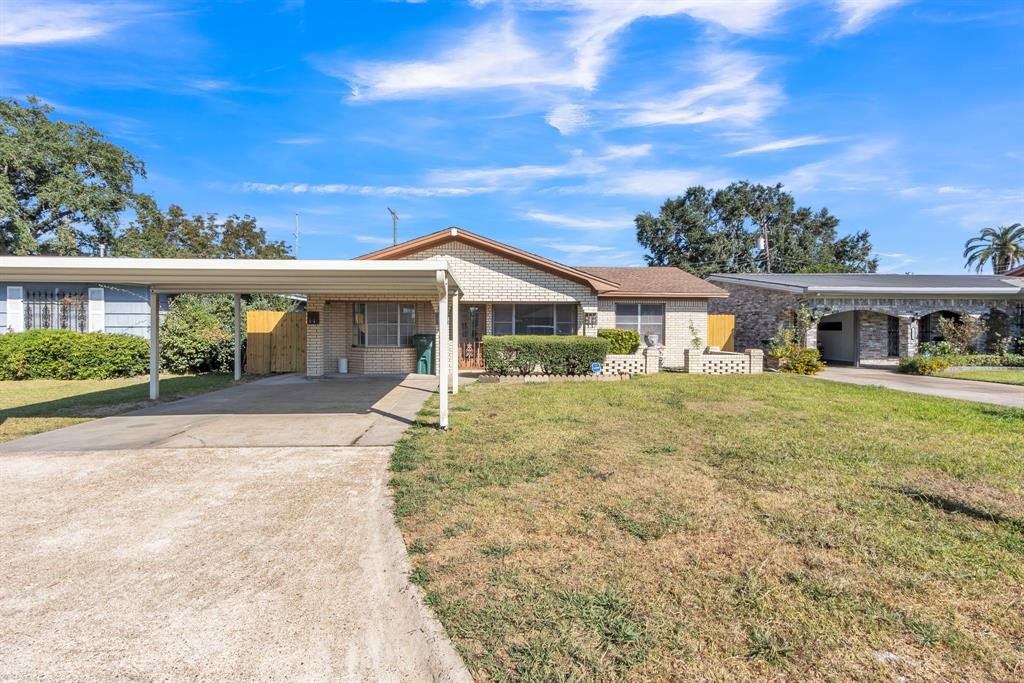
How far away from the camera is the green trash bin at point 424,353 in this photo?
50.3ft

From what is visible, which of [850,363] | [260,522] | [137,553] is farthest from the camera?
[850,363]

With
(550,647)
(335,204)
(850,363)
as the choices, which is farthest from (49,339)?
(850,363)

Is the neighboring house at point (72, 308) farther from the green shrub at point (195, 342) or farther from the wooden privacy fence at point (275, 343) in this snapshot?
the wooden privacy fence at point (275, 343)

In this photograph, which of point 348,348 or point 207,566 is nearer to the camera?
point 207,566

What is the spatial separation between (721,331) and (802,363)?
398cm

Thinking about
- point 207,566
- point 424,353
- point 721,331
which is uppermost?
point 721,331

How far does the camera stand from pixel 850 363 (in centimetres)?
1994

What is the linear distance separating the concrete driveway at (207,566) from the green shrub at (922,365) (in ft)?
57.8

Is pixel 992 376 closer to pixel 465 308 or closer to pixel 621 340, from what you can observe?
pixel 621 340

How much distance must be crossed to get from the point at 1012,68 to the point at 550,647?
14.4 meters

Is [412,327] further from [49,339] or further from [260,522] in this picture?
[260,522]

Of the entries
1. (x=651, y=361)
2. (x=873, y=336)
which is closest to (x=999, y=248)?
(x=873, y=336)

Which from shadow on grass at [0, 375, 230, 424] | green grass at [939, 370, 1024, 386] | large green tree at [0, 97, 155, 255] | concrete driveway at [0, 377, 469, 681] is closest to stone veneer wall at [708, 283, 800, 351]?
green grass at [939, 370, 1024, 386]

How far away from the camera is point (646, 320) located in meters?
18.0
